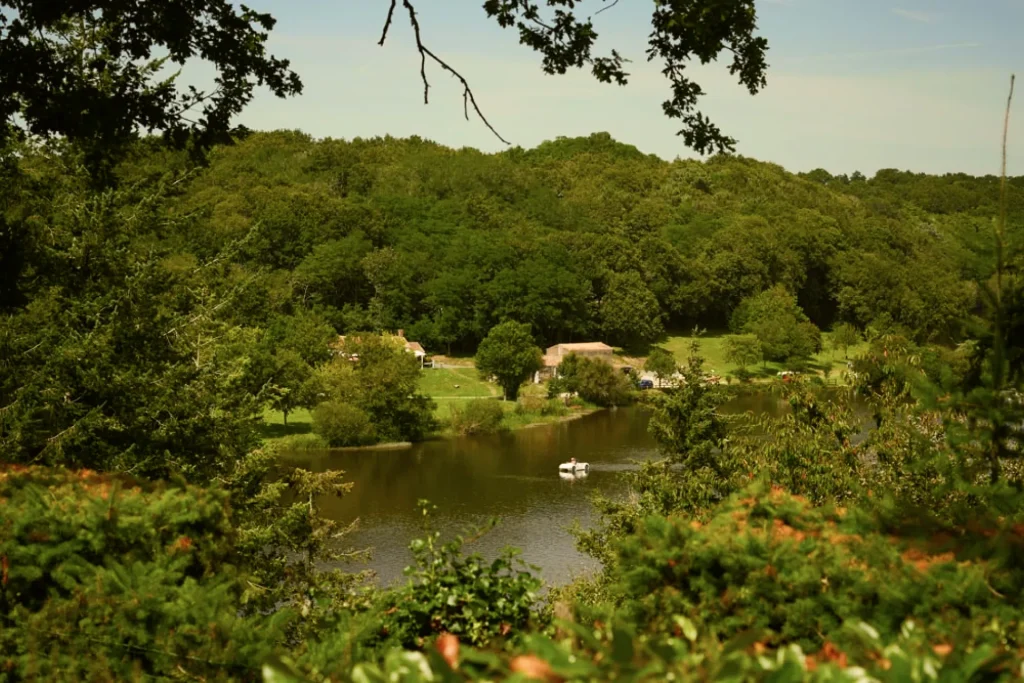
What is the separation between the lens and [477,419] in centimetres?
4575

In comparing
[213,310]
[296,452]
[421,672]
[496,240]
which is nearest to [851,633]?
[421,672]

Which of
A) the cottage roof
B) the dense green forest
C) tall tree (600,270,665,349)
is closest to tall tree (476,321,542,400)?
the cottage roof

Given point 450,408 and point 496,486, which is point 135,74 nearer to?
point 496,486

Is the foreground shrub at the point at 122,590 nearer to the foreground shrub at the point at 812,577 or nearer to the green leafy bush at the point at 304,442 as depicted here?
the foreground shrub at the point at 812,577

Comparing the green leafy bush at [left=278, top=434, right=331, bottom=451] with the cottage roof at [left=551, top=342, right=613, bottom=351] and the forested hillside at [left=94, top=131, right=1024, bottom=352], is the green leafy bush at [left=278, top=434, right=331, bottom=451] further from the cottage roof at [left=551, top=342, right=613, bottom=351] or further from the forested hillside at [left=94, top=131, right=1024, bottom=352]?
the cottage roof at [left=551, top=342, right=613, bottom=351]

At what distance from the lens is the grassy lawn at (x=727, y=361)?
63.7m

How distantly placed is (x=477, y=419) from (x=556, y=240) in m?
34.0

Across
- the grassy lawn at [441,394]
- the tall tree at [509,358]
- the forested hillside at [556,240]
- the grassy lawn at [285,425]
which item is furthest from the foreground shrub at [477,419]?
the forested hillside at [556,240]

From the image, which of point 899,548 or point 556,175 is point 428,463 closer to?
point 899,548

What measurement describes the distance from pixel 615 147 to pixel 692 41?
127307 mm

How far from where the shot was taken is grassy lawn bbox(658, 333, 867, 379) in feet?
209

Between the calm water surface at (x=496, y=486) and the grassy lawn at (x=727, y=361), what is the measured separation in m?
16.3

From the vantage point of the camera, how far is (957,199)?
89188 mm

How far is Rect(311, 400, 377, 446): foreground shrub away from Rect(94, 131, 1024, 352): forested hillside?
469 inches
